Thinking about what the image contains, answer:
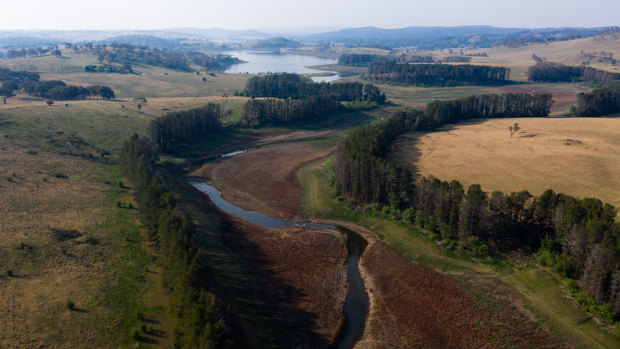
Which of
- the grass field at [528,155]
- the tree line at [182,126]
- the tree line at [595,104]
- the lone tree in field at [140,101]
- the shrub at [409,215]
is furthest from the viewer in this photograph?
the tree line at [595,104]

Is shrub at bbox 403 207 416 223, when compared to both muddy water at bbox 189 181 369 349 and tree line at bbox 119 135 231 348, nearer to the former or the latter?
muddy water at bbox 189 181 369 349

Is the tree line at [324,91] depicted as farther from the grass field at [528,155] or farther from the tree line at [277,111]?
the grass field at [528,155]

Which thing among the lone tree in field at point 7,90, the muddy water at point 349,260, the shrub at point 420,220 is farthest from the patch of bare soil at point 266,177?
the lone tree in field at point 7,90

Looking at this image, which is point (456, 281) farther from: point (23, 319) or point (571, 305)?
point (23, 319)

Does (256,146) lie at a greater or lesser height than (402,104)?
lesser

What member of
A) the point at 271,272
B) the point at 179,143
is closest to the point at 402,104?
the point at 179,143
